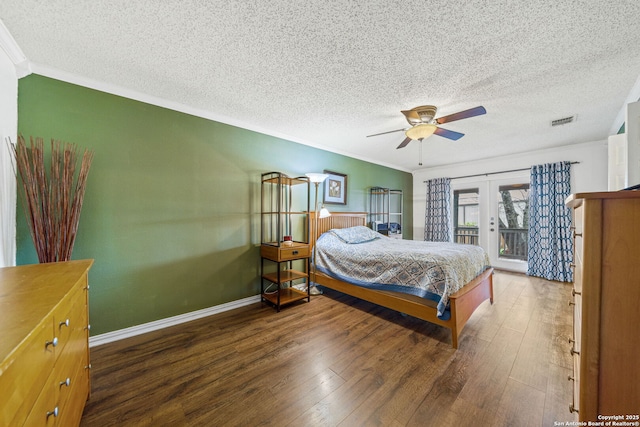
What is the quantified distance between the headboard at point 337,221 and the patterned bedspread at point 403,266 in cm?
21

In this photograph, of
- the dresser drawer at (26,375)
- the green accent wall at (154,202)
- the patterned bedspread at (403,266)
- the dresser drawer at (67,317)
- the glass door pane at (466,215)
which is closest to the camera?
the dresser drawer at (26,375)

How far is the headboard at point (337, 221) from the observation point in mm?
3529

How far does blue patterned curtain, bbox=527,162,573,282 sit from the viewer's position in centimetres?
382

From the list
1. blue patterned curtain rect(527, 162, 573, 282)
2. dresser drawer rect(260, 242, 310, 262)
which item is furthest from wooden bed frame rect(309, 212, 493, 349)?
blue patterned curtain rect(527, 162, 573, 282)

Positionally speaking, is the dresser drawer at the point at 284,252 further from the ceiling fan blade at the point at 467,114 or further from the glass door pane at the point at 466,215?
the glass door pane at the point at 466,215

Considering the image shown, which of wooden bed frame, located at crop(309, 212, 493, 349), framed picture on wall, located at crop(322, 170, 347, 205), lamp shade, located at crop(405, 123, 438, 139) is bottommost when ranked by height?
wooden bed frame, located at crop(309, 212, 493, 349)

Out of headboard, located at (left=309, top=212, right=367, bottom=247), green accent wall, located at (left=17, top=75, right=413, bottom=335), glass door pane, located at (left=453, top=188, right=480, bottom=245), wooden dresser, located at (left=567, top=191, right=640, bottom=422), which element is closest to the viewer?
wooden dresser, located at (left=567, top=191, right=640, bottom=422)

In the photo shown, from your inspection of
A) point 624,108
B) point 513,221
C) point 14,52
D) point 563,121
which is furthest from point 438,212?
point 14,52

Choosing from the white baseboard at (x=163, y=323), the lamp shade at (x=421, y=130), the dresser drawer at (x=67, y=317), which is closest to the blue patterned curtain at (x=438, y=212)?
the lamp shade at (x=421, y=130)

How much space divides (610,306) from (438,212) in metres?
4.94

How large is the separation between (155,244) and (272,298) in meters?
1.41

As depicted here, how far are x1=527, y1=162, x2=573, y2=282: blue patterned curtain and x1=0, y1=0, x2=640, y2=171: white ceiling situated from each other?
1374 mm

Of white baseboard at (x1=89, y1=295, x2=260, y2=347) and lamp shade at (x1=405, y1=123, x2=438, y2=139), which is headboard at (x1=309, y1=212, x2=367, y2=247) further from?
lamp shade at (x1=405, y1=123, x2=438, y2=139)

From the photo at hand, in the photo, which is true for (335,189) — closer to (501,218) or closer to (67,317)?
(67,317)
